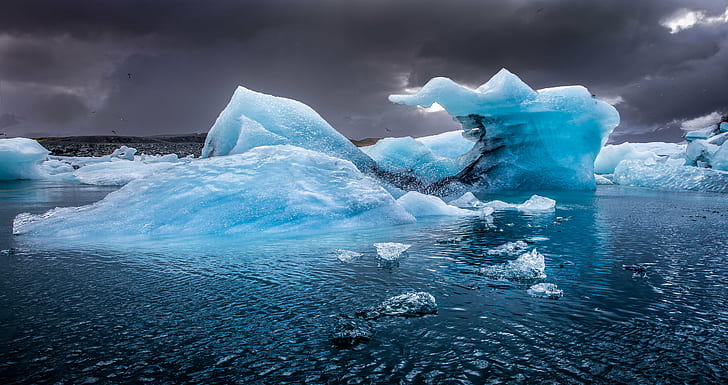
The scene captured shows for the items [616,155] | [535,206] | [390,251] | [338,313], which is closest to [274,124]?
[535,206]

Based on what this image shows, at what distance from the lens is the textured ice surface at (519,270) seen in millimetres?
4434

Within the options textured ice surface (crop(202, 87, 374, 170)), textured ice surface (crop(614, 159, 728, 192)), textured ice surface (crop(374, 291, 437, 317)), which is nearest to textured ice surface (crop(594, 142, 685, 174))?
textured ice surface (crop(614, 159, 728, 192))

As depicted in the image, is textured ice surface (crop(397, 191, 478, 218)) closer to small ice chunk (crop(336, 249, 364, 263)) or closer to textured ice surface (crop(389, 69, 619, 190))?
small ice chunk (crop(336, 249, 364, 263))

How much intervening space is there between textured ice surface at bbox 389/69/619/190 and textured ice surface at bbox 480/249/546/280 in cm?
1267

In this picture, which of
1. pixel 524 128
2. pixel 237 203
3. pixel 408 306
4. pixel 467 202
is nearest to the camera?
pixel 408 306

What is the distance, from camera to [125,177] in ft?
83.5

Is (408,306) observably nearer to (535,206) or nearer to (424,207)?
(424,207)

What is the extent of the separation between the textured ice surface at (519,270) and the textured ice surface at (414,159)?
14143mm

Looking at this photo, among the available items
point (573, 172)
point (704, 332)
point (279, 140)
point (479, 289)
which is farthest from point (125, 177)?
point (704, 332)

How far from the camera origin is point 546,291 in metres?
3.90

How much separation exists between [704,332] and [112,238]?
733 centimetres

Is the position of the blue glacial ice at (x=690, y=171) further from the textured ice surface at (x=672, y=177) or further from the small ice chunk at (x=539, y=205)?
the small ice chunk at (x=539, y=205)

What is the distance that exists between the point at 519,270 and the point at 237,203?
515cm

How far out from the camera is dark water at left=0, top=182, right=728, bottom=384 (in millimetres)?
2488
